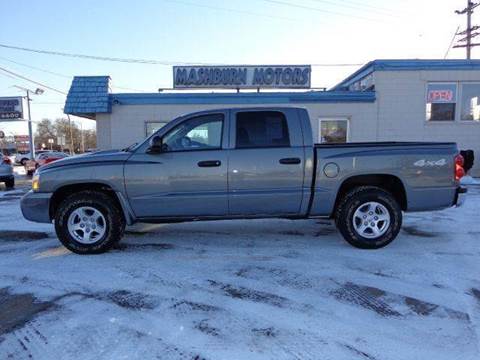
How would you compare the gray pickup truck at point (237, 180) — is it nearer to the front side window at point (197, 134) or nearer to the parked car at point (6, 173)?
the front side window at point (197, 134)

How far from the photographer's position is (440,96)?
49.6ft

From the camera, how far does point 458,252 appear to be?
559cm

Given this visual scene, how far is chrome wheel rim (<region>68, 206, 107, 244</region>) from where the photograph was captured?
5668mm

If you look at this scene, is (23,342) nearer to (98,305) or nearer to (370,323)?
(98,305)

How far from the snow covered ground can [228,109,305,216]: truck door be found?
0.66m

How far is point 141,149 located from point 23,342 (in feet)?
9.72

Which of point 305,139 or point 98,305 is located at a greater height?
point 305,139

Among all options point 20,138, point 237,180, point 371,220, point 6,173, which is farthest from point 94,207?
point 20,138

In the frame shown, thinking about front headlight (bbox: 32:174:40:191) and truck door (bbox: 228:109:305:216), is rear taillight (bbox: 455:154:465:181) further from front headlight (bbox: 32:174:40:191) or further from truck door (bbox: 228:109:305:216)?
front headlight (bbox: 32:174:40:191)

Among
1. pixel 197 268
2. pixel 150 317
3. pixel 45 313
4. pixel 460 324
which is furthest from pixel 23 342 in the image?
pixel 460 324

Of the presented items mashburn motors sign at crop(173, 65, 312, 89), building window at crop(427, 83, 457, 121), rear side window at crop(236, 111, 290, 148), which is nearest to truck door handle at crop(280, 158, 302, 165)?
rear side window at crop(236, 111, 290, 148)

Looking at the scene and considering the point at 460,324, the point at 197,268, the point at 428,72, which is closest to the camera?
the point at 460,324

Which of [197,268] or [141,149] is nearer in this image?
[197,268]

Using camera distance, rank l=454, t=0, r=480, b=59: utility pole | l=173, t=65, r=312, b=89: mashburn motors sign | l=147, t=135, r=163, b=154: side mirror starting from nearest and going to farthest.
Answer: l=147, t=135, r=163, b=154: side mirror
l=173, t=65, r=312, b=89: mashburn motors sign
l=454, t=0, r=480, b=59: utility pole
